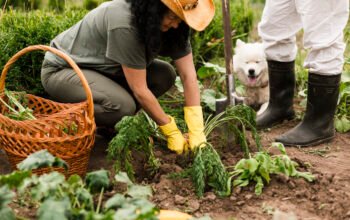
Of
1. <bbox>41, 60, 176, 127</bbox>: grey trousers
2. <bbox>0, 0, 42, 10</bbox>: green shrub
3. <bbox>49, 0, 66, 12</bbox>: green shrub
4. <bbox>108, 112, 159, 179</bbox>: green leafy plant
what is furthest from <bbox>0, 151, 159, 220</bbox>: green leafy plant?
<bbox>49, 0, 66, 12</bbox>: green shrub

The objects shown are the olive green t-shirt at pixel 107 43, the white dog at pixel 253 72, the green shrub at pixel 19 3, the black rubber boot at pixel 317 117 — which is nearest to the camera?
the olive green t-shirt at pixel 107 43

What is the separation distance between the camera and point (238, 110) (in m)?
3.14

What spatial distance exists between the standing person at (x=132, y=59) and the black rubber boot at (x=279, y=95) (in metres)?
0.75

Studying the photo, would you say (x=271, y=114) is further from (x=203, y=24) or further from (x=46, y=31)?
(x=46, y=31)

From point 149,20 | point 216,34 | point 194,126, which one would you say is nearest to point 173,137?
point 194,126

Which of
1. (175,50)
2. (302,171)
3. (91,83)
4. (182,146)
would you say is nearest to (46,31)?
(91,83)

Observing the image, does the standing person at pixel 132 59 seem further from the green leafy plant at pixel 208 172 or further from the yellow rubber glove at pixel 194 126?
the green leafy plant at pixel 208 172

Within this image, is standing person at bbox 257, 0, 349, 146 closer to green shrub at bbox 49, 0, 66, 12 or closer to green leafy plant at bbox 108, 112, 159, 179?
green leafy plant at bbox 108, 112, 159, 179

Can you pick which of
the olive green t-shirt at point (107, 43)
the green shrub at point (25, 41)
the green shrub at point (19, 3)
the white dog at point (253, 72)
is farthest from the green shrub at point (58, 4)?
the olive green t-shirt at point (107, 43)

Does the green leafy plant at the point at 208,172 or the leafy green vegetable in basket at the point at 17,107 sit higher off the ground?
the leafy green vegetable in basket at the point at 17,107

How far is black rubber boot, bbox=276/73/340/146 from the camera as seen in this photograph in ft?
11.4

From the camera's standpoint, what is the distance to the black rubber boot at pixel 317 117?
3.48 m

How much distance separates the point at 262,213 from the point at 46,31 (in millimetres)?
2025

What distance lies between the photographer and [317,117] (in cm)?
358
